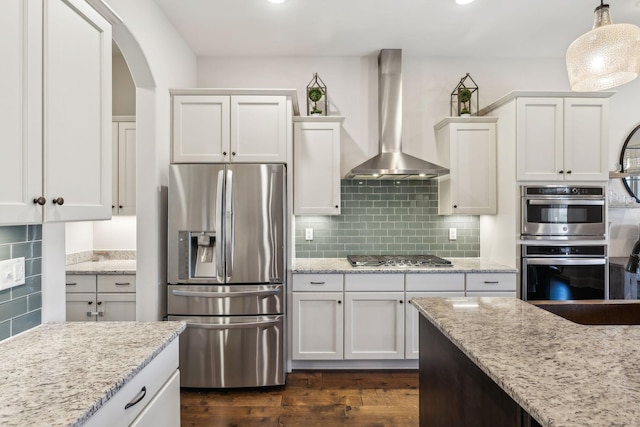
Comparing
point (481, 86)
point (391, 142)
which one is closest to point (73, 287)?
point (391, 142)

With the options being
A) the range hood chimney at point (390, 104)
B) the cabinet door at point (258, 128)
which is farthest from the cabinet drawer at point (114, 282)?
the range hood chimney at point (390, 104)

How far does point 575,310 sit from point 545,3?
7.23ft

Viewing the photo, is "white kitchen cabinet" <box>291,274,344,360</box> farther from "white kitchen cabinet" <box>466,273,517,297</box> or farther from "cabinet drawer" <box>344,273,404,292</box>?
"white kitchen cabinet" <box>466,273,517,297</box>

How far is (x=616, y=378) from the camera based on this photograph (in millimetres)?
895

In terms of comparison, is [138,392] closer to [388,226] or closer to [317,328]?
[317,328]

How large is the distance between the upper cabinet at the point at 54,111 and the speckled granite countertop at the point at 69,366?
45 cm

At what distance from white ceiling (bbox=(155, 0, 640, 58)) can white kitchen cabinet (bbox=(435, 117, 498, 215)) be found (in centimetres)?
73

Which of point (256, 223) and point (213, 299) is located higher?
point (256, 223)

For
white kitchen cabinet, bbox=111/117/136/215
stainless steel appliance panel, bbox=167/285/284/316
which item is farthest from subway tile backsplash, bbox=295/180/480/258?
white kitchen cabinet, bbox=111/117/136/215

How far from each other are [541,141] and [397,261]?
1.52 meters

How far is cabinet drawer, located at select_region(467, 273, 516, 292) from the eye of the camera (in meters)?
2.94

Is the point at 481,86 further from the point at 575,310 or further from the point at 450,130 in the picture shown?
the point at 575,310

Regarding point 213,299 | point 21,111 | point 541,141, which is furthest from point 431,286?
point 21,111

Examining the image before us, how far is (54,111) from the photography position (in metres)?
1.19
